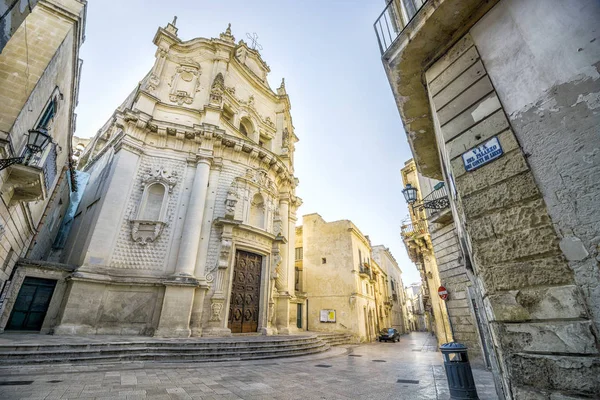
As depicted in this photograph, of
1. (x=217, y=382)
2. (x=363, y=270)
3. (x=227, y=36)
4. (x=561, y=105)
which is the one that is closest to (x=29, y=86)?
(x=217, y=382)

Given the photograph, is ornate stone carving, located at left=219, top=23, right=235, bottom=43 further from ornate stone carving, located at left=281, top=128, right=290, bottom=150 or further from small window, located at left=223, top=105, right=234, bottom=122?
ornate stone carving, located at left=281, top=128, right=290, bottom=150

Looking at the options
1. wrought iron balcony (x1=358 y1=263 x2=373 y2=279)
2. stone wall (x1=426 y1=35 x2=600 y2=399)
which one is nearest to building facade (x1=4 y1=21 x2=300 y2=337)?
wrought iron balcony (x1=358 y1=263 x2=373 y2=279)

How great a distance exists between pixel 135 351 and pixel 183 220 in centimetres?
611

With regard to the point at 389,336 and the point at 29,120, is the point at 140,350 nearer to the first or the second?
the point at 29,120

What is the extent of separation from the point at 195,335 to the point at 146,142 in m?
9.34

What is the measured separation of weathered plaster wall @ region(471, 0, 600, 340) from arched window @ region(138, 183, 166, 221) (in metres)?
12.7

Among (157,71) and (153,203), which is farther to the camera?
(157,71)

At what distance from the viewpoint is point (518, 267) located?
8.20 feet

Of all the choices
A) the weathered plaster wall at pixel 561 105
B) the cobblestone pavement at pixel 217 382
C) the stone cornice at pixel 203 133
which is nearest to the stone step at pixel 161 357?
the cobblestone pavement at pixel 217 382

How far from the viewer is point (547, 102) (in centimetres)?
262

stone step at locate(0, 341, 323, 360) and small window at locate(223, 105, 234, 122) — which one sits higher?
small window at locate(223, 105, 234, 122)

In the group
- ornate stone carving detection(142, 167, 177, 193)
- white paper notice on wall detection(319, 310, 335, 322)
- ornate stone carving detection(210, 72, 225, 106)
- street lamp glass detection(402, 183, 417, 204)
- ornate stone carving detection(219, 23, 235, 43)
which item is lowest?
white paper notice on wall detection(319, 310, 335, 322)

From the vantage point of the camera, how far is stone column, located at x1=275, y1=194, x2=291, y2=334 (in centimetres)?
1423

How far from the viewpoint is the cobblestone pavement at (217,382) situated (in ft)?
14.0
